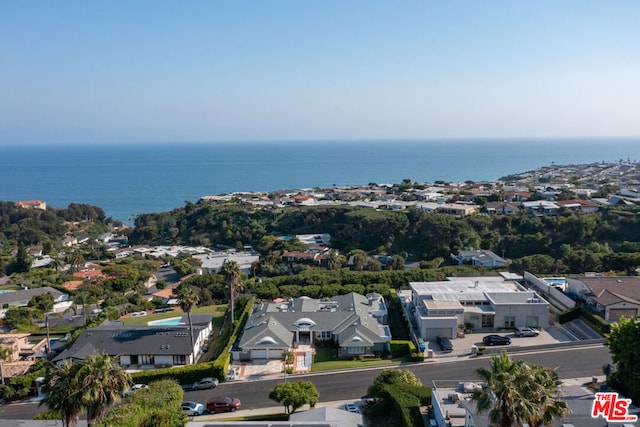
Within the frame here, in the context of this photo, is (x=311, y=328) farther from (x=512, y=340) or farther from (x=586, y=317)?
(x=586, y=317)

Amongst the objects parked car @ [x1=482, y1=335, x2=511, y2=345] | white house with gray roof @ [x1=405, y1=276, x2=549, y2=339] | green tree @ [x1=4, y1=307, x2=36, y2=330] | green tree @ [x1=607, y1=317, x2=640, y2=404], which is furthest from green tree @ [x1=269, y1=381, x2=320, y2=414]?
green tree @ [x1=4, y1=307, x2=36, y2=330]

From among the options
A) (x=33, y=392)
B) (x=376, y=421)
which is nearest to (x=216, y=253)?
(x=33, y=392)

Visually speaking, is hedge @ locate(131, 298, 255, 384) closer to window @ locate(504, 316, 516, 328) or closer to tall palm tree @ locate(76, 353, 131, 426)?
tall palm tree @ locate(76, 353, 131, 426)

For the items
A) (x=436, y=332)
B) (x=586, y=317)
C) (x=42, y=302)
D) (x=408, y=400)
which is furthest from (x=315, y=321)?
(x=42, y=302)

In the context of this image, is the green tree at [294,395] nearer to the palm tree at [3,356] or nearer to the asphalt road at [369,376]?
the asphalt road at [369,376]

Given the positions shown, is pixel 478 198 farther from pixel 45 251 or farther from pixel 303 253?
pixel 45 251

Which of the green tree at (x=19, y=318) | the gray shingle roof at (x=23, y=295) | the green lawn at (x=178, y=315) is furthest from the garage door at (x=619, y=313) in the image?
the gray shingle roof at (x=23, y=295)
